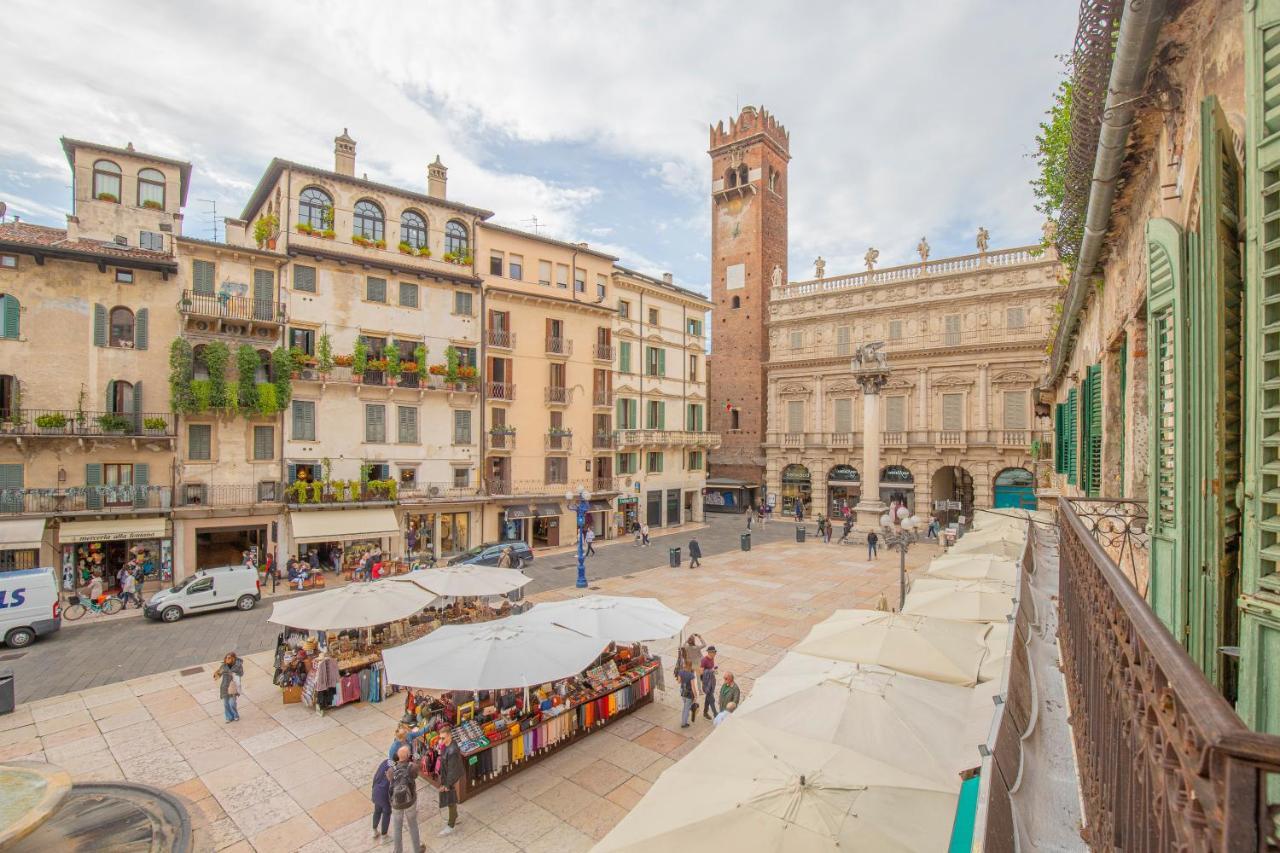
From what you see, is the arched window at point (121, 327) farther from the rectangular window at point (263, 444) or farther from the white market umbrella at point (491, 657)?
the white market umbrella at point (491, 657)

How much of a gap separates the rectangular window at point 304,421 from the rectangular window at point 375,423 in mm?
2166

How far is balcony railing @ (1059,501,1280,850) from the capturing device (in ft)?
4.24

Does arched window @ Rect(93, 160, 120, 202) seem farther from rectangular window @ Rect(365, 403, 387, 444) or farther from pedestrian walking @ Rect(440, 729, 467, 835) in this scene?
pedestrian walking @ Rect(440, 729, 467, 835)

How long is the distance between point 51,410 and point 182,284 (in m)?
6.20

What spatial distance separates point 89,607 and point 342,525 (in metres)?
8.11

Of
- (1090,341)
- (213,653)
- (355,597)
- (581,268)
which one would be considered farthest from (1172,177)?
(581,268)

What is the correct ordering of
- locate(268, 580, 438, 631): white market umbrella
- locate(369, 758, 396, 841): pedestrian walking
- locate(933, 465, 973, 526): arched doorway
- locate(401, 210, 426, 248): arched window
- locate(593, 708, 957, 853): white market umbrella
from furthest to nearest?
1. locate(933, 465, 973, 526): arched doorway
2. locate(401, 210, 426, 248): arched window
3. locate(268, 580, 438, 631): white market umbrella
4. locate(369, 758, 396, 841): pedestrian walking
5. locate(593, 708, 957, 853): white market umbrella

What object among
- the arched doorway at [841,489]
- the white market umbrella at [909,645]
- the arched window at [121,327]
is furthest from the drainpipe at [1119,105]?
the arched doorway at [841,489]

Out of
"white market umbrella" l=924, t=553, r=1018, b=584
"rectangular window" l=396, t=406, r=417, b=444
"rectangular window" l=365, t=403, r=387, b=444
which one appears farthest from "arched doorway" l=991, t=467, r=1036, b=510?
"rectangular window" l=365, t=403, r=387, b=444

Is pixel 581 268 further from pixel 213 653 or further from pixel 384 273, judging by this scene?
pixel 213 653

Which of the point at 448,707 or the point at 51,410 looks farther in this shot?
the point at 51,410

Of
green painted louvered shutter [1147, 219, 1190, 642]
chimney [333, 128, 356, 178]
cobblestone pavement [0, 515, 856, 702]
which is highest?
chimney [333, 128, 356, 178]

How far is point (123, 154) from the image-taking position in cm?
2608

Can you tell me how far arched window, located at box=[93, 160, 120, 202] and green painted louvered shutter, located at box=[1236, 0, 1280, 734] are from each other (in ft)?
114
